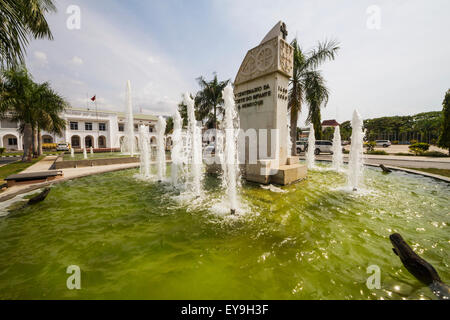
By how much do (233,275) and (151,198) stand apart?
420 centimetres

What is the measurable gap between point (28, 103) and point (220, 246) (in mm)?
23432

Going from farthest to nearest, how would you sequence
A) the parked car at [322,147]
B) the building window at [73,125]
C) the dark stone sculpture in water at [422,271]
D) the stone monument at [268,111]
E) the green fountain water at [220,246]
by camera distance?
1. the building window at [73,125]
2. the parked car at [322,147]
3. the stone monument at [268,111]
4. the green fountain water at [220,246]
5. the dark stone sculpture in water at [422,271]

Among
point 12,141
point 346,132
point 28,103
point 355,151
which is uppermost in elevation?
point 346,132

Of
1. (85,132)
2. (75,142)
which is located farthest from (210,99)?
(75,142)

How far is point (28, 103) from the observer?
1627cm

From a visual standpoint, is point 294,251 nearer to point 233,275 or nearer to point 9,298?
point 233,275

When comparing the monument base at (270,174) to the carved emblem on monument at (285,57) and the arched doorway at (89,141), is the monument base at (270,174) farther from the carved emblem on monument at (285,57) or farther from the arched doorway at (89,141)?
the arched doorway at (89,141)

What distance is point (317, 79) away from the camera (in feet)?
51.6

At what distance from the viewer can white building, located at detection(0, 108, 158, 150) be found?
119ft

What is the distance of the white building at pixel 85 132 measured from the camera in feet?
119

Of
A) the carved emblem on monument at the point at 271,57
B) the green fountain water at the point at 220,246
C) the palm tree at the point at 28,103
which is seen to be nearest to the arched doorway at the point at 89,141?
the palm tree at the point at 28,103

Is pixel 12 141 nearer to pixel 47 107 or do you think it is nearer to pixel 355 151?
pixel 47 107

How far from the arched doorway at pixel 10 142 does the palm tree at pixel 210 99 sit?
41.8 metres

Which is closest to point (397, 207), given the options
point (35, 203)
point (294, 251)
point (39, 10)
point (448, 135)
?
point (294, 251)
